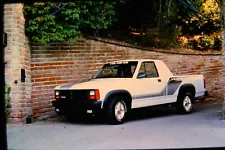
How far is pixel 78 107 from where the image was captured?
827cm

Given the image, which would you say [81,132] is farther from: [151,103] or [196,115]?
[196,115]

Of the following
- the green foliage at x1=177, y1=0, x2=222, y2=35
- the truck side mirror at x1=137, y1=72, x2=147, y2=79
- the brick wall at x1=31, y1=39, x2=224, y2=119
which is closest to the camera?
the truck side mirror at x1=137, y1=72, x2=147, y2=79

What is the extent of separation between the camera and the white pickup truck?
822cm

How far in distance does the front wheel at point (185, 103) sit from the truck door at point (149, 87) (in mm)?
723

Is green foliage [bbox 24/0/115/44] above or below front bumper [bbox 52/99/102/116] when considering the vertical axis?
above

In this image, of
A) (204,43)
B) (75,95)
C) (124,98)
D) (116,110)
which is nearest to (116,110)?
(116,110)

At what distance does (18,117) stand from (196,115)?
190 inches

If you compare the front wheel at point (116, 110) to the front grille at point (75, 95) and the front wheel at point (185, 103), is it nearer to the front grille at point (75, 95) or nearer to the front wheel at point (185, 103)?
the front grille at point (75, 95)

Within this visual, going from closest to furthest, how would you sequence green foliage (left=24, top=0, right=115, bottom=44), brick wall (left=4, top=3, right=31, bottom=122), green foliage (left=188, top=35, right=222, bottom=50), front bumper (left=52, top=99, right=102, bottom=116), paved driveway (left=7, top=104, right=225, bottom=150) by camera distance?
paved driveway (left=7, top=104, right=225, bottom=150) < front bumper (left=52, top=99, right=102, bottom=116) < brick wall (left=4, top=3, right=31, bottom=122) < green foliage (left=24, top=0, right=115, bottom=44) < green foliage (left=188, top=35, right=222, bottom=50)

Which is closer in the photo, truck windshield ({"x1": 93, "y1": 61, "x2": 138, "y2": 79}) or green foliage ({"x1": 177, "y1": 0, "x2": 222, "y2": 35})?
truck windshield ({"x1": 93, "y1": 61, "x2": 138, "y2": 79})

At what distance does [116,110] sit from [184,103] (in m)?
2.73

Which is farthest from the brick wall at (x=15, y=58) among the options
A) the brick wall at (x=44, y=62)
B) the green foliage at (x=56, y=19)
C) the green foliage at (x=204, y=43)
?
the green foliage at (x=204, y=43)

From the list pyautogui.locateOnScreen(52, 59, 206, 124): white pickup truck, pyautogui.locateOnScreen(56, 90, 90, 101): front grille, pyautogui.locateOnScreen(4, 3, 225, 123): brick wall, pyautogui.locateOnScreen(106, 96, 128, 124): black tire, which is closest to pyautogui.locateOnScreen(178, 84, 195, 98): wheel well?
pyautogui.locateOnScreen(52, 59, 206, 124): white pickup truck

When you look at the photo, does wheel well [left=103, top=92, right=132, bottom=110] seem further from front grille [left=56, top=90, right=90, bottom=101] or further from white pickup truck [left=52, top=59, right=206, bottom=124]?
front grille [left=56, top=90, right=90, bottom=101]
